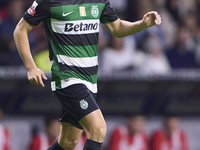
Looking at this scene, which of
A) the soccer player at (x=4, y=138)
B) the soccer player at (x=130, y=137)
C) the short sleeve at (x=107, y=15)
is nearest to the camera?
the short sleeve at (x=107, y=15)

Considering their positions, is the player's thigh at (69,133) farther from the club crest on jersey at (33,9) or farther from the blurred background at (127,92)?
the blurred background at (127,92)

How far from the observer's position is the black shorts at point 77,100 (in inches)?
169

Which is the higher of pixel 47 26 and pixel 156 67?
pixel 47 26

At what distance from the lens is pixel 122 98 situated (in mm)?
7875

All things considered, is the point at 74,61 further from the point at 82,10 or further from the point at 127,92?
the point at 127,92

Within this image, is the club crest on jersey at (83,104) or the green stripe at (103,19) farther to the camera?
the green stripe at (103,19)

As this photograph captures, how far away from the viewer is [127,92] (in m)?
Result: 7.83

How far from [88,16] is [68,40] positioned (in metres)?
0.32

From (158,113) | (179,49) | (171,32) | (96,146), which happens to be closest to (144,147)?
(158,113)

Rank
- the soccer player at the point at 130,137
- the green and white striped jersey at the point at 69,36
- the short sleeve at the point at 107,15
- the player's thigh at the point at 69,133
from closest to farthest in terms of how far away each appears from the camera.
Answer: the green and white striped jersey at the point at 69,36, the player's thigh at the point at 69,133, the short sleeve at the point at 107,15, the soccer player at the point at 130,137

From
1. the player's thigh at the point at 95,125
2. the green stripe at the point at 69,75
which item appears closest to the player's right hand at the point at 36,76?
the green stripe at the point at 69,75

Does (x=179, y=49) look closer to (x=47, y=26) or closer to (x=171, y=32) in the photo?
(x=171, y=32)

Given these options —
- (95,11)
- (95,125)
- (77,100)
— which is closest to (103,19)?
(95,11)

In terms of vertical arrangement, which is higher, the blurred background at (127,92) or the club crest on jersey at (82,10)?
the club crest on jersey at (82,10)
